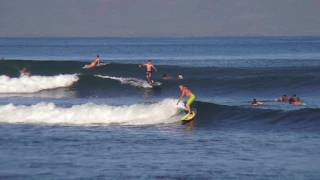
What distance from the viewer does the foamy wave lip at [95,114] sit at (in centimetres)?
2602

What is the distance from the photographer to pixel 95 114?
26672 mm

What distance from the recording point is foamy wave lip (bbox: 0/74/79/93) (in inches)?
1619

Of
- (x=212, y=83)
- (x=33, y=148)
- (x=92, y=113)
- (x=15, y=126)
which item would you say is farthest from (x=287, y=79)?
(x=33, y=148)

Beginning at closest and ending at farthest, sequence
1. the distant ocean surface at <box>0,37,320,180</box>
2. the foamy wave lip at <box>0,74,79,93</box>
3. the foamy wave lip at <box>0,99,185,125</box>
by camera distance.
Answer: the distant ocean surface at <box>0,37,320,180</box> → the foamy wave lip at <box>0,99,185,125</box> → the foamy wave lip at <box>0,74,79,93</box>

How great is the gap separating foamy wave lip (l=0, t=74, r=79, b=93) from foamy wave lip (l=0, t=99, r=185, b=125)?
13395 mm

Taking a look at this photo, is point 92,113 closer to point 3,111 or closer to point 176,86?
point 3,111

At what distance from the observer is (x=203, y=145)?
20.0 metres

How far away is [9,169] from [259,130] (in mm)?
10109

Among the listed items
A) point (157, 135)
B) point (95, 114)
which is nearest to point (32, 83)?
point (95, 114)

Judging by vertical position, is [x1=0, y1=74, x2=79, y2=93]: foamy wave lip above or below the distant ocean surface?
above

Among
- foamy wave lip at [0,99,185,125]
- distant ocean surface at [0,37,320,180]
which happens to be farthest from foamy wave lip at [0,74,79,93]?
foamy wave lip at [0,99,185,125]

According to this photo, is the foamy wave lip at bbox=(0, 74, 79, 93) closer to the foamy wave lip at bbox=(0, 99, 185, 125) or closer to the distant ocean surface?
the distant ocean surface

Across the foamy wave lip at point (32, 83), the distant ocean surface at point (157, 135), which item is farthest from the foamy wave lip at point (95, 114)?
the foamy wave lip at point (32, 83)

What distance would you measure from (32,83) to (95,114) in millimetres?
17056
